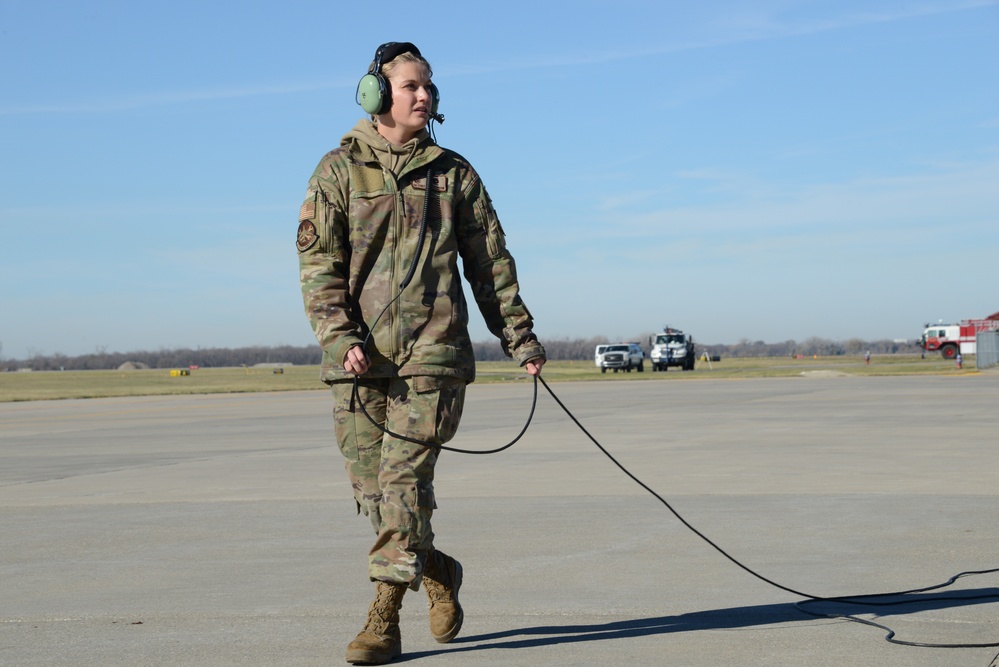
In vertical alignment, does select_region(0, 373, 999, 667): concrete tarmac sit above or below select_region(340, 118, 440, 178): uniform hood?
below

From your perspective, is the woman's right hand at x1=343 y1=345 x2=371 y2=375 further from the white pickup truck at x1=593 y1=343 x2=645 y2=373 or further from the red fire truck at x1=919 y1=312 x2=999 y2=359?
the red fire truck at x1=919 y1=312 x2=999 y2=359

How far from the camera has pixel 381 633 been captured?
459 cm

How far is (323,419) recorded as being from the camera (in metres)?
23.0

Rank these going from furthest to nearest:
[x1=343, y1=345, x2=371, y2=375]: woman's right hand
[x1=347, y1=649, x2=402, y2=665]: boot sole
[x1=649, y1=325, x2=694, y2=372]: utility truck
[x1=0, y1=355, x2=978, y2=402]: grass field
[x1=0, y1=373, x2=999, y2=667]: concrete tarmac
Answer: [x1=649, y1=325, x2=694, y2=372]: utility truck
[x1=0, y1=355, x2=978, y2=402]: grass field
[x1=0, y1=373, x2=999, y2=667]: concrete tarmac
[x1=343, y1=345, x2=371, y2=375]: woman's right hand
[x1=347, y1=649, x2=402, y2=665]: boot sole

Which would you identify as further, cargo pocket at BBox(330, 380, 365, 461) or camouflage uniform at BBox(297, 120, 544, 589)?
cargo pocket at BBox(330, 380, 365, 461)

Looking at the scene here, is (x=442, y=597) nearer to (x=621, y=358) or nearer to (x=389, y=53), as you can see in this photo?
(x=389, y=53)

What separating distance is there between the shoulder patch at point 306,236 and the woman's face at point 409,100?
1.73ft

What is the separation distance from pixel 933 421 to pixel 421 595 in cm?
1388

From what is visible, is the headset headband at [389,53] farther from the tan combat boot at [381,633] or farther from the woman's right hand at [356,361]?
the tan combat boot at [381,633]

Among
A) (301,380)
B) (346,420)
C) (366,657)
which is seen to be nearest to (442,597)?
(366,657)

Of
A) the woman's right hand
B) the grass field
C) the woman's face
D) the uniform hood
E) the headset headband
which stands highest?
the headset headband

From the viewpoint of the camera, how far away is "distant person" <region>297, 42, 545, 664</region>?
184 inches

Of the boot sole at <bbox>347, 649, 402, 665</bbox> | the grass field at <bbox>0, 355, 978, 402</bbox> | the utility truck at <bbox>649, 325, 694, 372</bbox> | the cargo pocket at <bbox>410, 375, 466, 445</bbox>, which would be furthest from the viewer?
the utility truck at <bbox>649, 325, 694, 372</bbox>

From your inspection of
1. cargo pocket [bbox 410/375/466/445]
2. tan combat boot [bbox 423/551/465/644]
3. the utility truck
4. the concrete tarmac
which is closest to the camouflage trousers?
cargo pocket [bbox 410/375/466/445]
